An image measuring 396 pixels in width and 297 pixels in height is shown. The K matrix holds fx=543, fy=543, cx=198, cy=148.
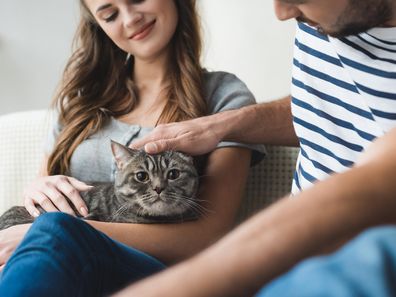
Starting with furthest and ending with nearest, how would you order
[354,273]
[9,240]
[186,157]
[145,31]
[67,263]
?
[145,31] → [186,157] → [9,240] → [67,263] → [354,273]

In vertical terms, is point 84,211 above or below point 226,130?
below

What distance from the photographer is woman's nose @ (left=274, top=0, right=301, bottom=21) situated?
0.85 m

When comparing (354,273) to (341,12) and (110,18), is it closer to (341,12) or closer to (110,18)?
(341,12)

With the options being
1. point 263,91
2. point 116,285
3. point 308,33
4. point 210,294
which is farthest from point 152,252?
point 263,91

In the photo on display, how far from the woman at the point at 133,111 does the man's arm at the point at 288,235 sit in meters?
0.47

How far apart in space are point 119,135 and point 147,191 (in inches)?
8.0

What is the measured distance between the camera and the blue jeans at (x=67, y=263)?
772 mm

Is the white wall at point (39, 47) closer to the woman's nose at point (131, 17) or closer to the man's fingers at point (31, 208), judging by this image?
the woman's nose at point (131, 17)

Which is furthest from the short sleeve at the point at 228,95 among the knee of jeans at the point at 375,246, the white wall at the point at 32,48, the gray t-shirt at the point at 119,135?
the white wall at the point at 32,48

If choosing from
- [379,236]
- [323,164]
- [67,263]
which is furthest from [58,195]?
[379,236]

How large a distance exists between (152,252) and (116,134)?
0.43 m

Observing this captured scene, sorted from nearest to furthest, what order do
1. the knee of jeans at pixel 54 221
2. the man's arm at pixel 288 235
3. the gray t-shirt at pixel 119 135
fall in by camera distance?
the man's arm at pixel 288 235
the knee of jeans at pixel 54 221
the gray t-shirt at pixel 119 135

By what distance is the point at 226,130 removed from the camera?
127 centimetres

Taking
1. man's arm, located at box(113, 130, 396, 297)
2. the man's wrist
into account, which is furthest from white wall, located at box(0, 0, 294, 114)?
man's arm, located at box(113, 130, 396, 297)
